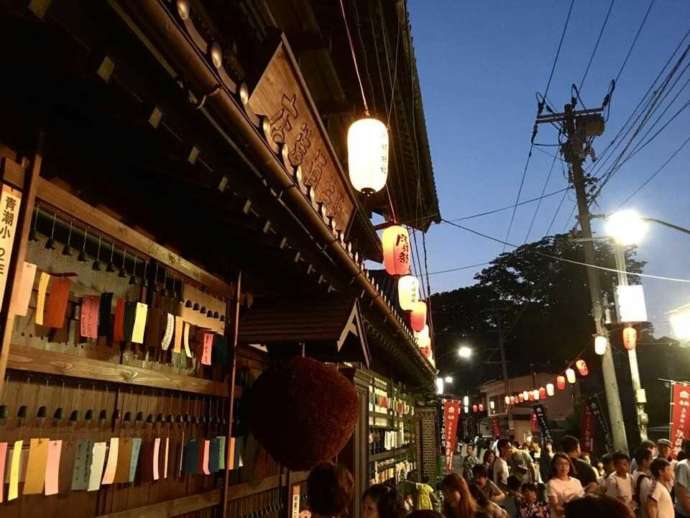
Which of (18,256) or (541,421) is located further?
(541,421)

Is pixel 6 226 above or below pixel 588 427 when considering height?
above

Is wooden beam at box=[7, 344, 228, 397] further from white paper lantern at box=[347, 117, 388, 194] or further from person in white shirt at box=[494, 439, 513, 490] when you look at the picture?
person in white shirt at box=[494, 439, 513, 490]

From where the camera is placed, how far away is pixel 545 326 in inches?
2445

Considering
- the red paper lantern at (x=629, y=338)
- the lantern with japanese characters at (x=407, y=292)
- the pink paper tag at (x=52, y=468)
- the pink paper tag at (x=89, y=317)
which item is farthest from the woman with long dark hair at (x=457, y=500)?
the red paper lantern at (x=629, y=338)

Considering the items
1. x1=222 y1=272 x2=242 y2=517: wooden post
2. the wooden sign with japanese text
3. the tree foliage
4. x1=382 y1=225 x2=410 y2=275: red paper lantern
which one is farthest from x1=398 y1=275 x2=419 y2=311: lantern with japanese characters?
the tree foliage

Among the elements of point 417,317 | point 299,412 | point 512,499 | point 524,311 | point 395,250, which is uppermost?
point 524,311

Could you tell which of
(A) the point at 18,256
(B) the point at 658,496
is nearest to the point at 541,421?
(B) the point at 658,496

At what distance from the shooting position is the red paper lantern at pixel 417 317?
754 inches

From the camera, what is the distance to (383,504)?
5949 mm

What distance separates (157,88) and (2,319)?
1643mm

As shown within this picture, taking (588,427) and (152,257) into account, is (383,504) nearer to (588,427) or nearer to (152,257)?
(152,257)

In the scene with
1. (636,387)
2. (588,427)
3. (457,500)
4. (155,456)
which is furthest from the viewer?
(588,427)

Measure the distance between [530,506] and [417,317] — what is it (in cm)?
1061

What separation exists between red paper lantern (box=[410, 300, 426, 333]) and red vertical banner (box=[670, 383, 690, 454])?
8.82 meters
